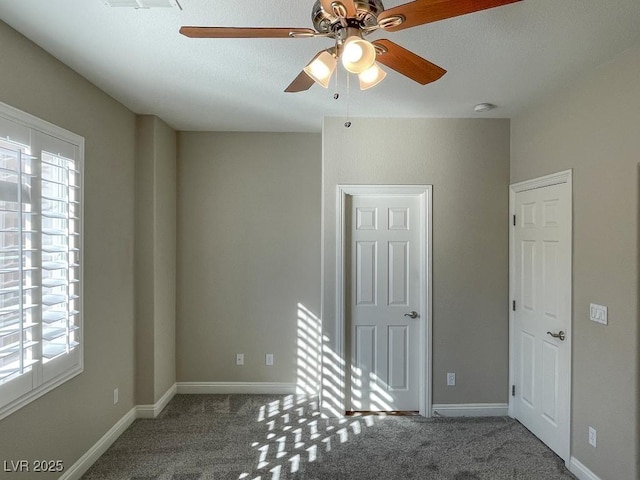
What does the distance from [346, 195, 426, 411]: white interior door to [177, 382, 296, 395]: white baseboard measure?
82cm

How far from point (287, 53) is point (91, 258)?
2007mm

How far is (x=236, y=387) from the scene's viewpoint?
394 centimetres

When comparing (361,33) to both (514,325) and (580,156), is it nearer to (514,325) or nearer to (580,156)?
(580,156)

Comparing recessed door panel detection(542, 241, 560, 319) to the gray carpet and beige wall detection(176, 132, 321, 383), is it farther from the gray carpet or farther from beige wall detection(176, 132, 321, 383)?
beige wall detection(176, 132, 321, 383)

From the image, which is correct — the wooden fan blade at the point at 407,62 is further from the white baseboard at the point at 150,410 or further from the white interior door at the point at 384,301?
the white baseboard at the point at 150,410

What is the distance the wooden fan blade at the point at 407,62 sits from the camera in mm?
1423

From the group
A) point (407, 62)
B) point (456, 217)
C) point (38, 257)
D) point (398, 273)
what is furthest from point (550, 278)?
point (38, 257)

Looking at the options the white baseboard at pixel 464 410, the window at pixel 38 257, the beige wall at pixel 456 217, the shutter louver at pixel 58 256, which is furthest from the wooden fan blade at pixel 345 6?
the white baseboard at pixel 464 410

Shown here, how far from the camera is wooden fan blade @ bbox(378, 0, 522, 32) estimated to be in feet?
3.77

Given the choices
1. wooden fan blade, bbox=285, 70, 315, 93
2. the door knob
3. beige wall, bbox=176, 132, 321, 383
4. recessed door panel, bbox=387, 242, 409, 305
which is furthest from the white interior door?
wooden fan blade, bbox=285, 70, 315, 93

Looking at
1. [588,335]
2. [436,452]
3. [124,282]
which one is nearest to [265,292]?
[124,282]

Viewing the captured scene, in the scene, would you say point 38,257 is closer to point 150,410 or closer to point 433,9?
point 150,410

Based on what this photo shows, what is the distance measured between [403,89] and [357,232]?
4.27 feet

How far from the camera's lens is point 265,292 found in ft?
13.1
